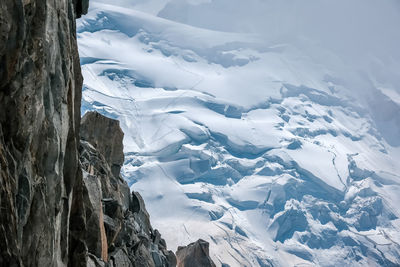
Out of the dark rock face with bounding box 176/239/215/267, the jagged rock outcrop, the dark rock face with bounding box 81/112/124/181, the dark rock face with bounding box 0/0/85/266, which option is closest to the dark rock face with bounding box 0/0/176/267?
the dark rock face with bounding box 0/0/85/266

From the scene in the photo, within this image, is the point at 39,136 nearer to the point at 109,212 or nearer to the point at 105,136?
the point at 109,212

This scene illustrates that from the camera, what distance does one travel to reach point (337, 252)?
193875 mm

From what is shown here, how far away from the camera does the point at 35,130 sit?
9688mm

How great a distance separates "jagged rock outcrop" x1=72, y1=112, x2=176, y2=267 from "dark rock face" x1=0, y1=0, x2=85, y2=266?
3421mm

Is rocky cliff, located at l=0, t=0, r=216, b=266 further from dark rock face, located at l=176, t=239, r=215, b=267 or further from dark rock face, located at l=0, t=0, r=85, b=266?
dark rock face, located at l=176, t=239, r=215, b=267

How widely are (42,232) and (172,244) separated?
502 feet

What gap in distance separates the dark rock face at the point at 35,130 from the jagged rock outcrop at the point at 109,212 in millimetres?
3421

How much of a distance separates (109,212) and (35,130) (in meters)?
11.2

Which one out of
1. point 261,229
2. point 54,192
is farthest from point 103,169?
point 261,229

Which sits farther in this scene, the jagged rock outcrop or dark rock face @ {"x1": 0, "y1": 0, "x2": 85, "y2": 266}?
the jagged rock outcrop

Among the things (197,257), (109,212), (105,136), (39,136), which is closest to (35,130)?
(39,136)

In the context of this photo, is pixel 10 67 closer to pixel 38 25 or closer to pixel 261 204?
pixel 38 25

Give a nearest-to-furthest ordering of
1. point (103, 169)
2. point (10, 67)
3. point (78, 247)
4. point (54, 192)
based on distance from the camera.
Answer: point (10, 67)
point (54, 192)
point (78, 247)
point (103, 169)

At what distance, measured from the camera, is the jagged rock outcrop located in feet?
52.6
